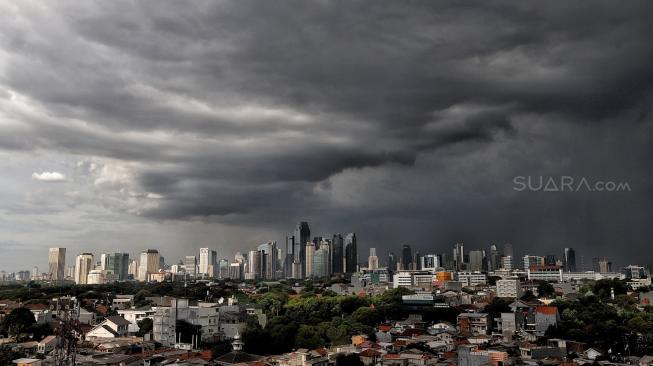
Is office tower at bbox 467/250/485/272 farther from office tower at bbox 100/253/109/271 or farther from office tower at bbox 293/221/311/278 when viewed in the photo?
office tower at bbox 100/253/109/271

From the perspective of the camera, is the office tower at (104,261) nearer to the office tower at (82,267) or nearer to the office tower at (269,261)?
the office tower at (82,267)

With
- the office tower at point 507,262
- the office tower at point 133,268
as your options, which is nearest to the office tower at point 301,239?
the office tower at point 133,268

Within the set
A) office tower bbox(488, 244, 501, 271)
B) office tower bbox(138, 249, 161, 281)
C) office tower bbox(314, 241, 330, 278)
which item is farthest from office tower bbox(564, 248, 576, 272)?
office tower bbox(138, 249, 161, 281)

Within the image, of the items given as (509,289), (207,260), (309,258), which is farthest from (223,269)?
(509,289)

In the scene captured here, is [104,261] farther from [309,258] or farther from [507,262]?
[507,262]

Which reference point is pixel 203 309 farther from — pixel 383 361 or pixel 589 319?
pixel 589 319

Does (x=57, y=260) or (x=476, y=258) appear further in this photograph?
(x=476, y=258)
